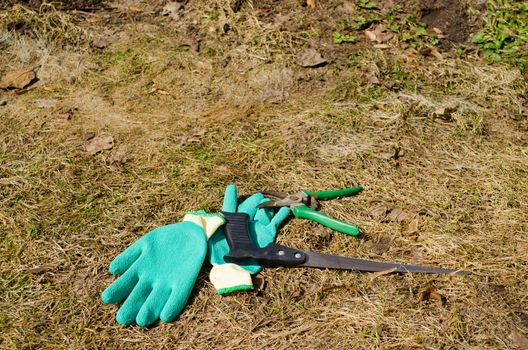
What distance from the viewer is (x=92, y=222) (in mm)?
2791

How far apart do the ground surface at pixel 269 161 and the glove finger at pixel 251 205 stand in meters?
0.14

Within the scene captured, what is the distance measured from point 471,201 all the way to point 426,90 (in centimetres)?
103

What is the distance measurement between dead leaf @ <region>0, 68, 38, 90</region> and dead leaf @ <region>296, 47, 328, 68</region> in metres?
1.81

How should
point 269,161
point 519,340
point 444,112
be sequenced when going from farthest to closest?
1. point 444,112
2. point 269,161
3. point 519,340

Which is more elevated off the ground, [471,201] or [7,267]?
[7,267]

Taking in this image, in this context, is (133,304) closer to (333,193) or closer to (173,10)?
(333,193)

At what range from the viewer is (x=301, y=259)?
2.54 metres

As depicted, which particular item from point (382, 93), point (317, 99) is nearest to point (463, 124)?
point (382, 93)

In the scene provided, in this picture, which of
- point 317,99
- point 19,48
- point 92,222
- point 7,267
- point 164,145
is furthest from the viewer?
point 19,48

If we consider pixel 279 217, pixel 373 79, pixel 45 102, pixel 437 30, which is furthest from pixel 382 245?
pixel 45 102

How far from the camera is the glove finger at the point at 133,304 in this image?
2.32 m

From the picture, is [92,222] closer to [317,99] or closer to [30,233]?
[30,233]

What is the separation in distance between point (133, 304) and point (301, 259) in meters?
0.76

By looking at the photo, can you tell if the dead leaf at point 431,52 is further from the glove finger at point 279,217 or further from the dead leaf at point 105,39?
the dead leaf at point 105,39
